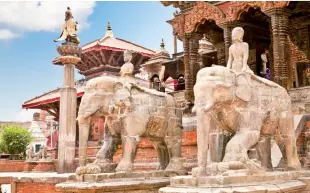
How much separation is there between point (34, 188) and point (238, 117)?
27.5 ft

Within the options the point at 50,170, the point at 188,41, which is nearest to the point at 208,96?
the point at 188,41

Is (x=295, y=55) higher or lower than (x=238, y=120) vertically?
higher

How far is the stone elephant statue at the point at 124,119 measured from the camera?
874 centimetres

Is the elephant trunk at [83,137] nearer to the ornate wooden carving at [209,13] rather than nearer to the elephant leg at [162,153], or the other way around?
the elephant leg at [162,153]

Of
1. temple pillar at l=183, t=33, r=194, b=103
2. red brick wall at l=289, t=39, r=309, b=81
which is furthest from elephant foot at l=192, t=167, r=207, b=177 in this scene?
red brick wall at l=289, t=39, r=309, b=81

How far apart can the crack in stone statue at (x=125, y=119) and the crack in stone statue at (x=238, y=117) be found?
1.75 metres

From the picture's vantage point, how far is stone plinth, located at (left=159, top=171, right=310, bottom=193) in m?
6.25

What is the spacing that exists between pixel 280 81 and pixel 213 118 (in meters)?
5.83

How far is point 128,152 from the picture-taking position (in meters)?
8.71

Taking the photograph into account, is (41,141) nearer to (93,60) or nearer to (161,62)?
(93,60)

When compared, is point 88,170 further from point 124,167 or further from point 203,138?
point 203,138

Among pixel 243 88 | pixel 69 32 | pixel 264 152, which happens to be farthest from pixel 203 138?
pixel 69 32

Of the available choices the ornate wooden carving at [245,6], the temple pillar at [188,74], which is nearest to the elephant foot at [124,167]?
the temple pillar at [188,74]

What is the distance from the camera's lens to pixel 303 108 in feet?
37.7
